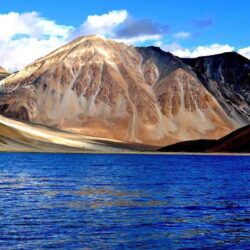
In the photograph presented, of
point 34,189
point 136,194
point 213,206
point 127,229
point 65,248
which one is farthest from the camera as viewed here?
point 34,189

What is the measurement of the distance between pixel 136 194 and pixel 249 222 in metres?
15.8

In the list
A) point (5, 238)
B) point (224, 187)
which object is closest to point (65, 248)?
point (5, 238)

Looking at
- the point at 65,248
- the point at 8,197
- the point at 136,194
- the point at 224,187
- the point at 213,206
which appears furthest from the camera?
the point at 224,187

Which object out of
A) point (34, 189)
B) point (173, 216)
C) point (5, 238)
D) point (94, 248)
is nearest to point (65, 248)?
point (94, 248)

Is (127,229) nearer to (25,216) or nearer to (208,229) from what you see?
(208,229)

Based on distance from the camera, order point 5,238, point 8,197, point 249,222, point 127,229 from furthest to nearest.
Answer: point 8,197, point 249,222, point 127,229, point 5,238

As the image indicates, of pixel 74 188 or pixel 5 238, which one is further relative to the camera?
pixel 74 188

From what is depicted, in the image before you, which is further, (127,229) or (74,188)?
(74,188)

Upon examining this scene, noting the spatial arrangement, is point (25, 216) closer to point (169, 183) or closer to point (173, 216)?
point (173, 216)

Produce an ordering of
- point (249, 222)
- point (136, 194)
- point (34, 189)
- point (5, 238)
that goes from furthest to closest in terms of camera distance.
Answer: point (34, 189)
point (136, 194)
point (249, 222)
point (5, 238)

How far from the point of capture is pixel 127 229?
30.9m

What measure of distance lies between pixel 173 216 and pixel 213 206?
6.72 metres

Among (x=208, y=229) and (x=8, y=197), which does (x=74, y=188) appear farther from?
(x=208, y=229)

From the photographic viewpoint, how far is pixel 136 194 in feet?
161
